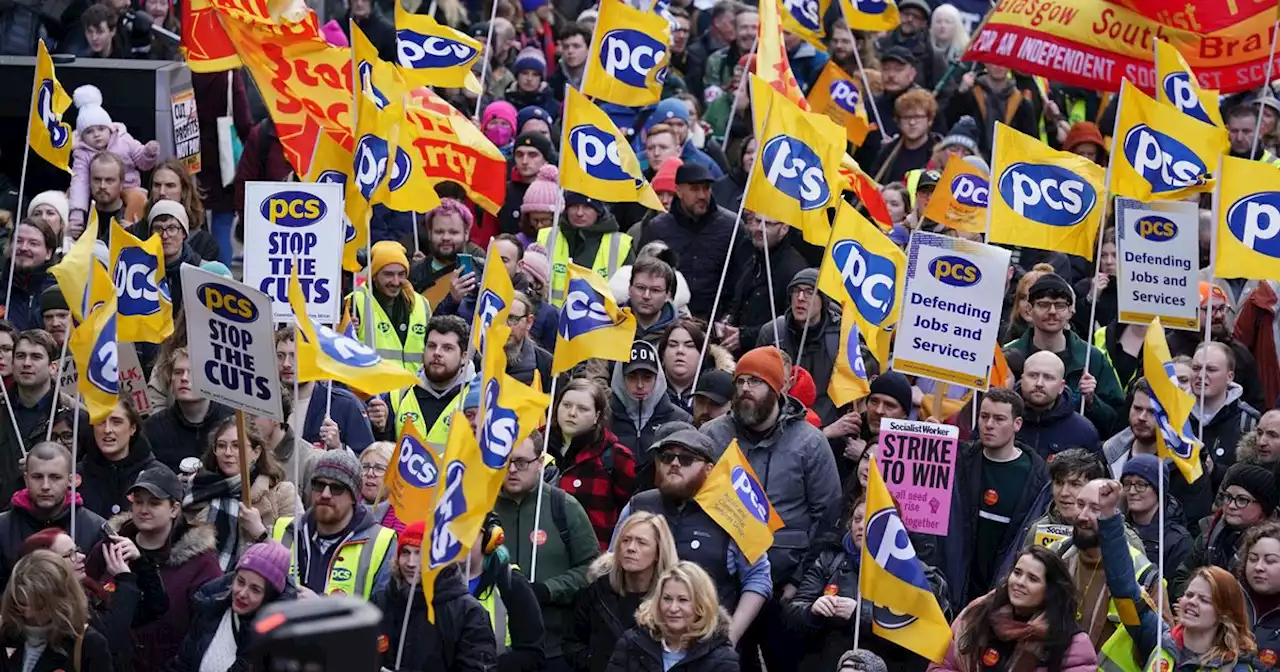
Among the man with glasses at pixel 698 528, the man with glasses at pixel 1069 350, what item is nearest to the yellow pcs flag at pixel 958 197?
the man with glasses at pixel 1069 350

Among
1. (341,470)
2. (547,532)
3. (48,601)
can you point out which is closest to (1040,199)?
(547,532)

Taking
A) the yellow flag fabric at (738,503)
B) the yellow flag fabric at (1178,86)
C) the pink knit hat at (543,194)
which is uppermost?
the yellow flag fabric at (1178,86)

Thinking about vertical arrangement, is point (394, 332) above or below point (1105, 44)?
below

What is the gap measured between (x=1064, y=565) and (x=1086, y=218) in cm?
394

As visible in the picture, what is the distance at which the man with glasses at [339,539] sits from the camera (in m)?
9.57

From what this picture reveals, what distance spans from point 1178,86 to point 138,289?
5.98 meters

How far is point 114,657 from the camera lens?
9508 mm

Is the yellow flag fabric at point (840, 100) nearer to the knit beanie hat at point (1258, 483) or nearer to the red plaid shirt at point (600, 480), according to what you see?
the red plaid shirt at point (600, 480)

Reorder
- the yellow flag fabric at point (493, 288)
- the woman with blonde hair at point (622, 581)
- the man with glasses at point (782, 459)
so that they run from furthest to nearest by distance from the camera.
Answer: the man with glasses at point (782, 459), the yellow flag fabric at point (493, 288), the woman with blonde hair at point (622, 581)

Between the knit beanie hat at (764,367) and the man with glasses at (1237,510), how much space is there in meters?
2.02

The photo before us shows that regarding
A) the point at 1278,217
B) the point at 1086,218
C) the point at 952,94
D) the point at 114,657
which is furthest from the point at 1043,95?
the point at 114,657

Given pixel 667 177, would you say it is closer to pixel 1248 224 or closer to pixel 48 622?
pixel 1248 224

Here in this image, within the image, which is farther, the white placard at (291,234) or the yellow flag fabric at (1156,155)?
the yellow flag fabric at (1156,155)

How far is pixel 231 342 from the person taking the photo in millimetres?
9742
